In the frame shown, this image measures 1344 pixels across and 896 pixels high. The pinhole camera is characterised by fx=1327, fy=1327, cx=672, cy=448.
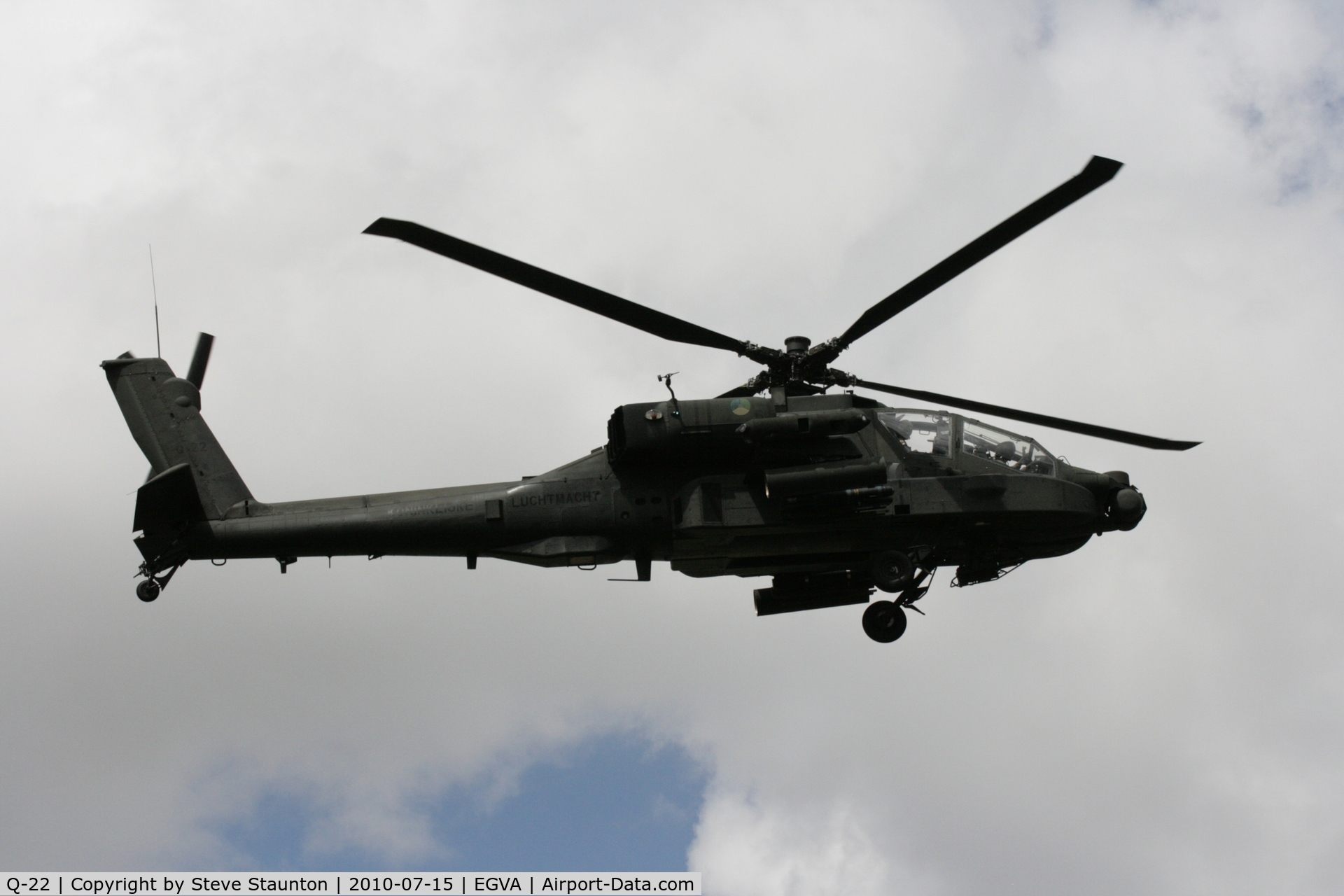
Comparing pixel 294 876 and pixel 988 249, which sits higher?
pixel 988 249

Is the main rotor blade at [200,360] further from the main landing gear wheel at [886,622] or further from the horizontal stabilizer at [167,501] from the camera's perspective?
the main landing gear wheel at [886,622]

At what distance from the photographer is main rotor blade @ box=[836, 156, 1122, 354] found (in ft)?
53.3

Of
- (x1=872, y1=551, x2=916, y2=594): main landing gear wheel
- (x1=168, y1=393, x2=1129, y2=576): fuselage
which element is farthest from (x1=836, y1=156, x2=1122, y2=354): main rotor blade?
(x1=872, y1=551, x2=916, y2=594): main landing gear wheel

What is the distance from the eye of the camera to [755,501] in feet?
62.9

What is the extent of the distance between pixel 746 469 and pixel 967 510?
10.6 ft

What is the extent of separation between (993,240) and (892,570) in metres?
5.38

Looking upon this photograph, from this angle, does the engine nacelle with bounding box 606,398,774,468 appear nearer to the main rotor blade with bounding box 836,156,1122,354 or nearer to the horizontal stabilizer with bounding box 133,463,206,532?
the main rotor blade with bounding box 836,156,1122,354

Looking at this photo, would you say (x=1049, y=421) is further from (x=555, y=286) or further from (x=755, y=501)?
(x=555, y=286)

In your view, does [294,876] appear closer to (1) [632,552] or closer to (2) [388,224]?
(1) [632,552]

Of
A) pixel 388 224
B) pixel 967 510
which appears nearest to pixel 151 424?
pixel 388 224

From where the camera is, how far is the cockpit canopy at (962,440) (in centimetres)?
1967

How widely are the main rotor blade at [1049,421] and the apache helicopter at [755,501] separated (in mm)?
33

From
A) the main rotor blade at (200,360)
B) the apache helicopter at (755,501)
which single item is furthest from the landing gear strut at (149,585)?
the main rotor blade at (200,360)

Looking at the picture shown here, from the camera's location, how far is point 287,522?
19406 mm
